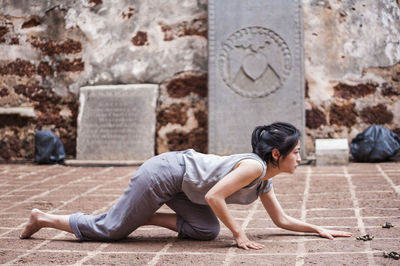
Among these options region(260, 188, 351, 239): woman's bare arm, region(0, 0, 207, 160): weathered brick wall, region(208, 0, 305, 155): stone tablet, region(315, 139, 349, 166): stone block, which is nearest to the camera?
region(260, 188, 351, 239): woman's bare arm

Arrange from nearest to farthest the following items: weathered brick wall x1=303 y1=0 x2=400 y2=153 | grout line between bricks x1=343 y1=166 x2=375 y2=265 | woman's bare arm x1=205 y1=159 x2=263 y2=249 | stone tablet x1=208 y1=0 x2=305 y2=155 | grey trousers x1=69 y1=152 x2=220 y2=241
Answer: grout line between bricks x1=343 y1=166 x2=375 y2=265
woman's bare arm x1=205 y1=159 x2=263 y2=249
grey trousers x1=69 y1=152 x2=220 y2=241
stone tablet x1=208 y1=0 x2=305 y2=155
weathered brick wall x1=303 y1=0 x2=400 y2=153

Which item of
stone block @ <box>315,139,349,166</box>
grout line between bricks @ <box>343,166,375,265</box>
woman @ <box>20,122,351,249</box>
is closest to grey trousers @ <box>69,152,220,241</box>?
woman @ <box>20,122,351,249</box>

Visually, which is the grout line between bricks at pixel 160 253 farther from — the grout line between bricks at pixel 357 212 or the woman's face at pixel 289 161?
the grout line between bricks at pixel 357 212

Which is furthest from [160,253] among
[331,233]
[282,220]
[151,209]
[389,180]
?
[389,180]

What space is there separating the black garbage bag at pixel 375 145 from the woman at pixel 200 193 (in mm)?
2774

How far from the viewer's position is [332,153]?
476 centimetres

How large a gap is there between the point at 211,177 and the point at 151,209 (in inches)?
12.5

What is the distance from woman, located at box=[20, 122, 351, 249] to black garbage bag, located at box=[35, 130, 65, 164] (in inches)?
122

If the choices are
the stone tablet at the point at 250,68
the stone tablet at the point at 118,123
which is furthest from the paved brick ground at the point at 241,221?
the stone tablet at the point at 250,68

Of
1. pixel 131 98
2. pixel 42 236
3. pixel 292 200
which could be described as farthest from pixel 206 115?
pixel 42 236

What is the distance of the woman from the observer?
211 centimetres

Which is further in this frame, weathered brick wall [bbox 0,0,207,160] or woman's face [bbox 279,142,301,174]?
weathered brick wall [bbox 0,0,207,160]

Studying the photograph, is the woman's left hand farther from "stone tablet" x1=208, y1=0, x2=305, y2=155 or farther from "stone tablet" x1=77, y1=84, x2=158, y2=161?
"stone tablet" x1=77, y1=84, x2=158, y2=161

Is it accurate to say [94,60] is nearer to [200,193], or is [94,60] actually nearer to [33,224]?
[33,224]
